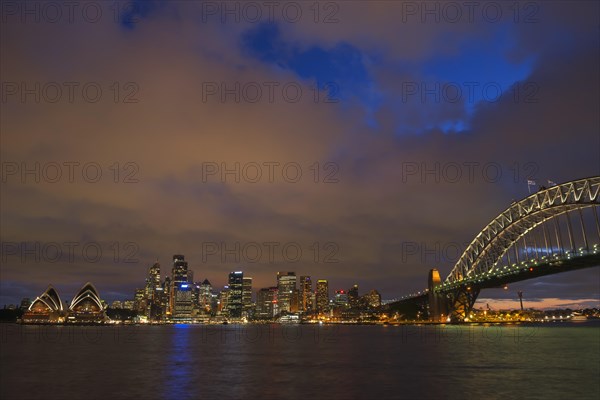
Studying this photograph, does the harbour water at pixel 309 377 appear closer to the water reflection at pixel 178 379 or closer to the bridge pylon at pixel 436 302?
the water reflection at pixel 178 379

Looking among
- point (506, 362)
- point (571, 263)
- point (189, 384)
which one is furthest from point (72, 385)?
point (571, 263)

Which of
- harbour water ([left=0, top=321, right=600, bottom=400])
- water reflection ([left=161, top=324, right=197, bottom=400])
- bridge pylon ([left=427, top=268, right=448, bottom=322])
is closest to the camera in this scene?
harbour water ([left=0, top=321, right=600, bottom=400])

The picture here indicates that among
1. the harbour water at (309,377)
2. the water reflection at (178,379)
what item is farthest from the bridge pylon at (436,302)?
the water reflection at (178,379)

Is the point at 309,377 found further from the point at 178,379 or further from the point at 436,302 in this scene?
the point at 436,302

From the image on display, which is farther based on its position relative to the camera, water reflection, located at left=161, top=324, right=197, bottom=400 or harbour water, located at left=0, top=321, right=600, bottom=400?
water reflection, located at left=161, top=324, right=197, bottom=400

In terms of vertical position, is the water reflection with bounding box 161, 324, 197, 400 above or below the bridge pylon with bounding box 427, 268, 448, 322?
below

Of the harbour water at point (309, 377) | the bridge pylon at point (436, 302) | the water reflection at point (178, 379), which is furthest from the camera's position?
the bridge pylon at point (436, 302)

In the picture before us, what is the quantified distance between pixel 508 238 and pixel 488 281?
1266 centimetres

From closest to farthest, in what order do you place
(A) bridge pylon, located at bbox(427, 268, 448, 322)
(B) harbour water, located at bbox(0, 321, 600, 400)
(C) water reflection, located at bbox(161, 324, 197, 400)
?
(B) harbour water, located at bbox(0, 321, 600, 400)
(C) water reflection, located at bbox(161, 324, 197, 400)
(A) bridge pylon, located at bbox(427, 268, 448, 322)

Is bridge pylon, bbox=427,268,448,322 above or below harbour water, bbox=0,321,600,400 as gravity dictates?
above

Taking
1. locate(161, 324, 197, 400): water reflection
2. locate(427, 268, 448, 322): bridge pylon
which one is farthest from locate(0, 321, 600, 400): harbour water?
locate(427, 268, 448, 322): bridge pylon

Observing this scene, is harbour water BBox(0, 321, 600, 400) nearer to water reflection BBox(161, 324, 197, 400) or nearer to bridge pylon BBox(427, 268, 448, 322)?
water reflection BBox(161, 324, 197, 400)

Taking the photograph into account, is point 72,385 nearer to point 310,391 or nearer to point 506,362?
point 310,391

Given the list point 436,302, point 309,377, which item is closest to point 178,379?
point 309,377
